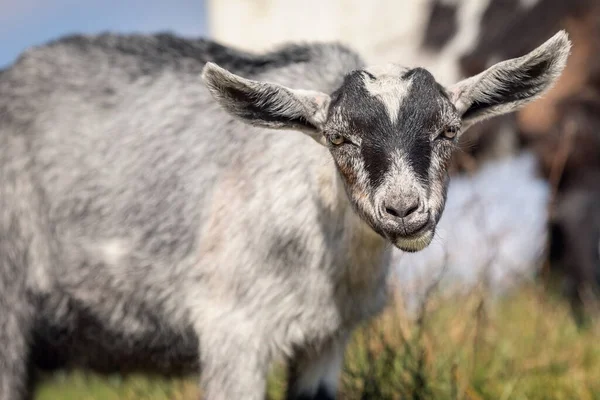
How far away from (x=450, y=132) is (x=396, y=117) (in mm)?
268

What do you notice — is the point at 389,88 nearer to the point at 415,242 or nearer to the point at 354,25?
the point at 415,242

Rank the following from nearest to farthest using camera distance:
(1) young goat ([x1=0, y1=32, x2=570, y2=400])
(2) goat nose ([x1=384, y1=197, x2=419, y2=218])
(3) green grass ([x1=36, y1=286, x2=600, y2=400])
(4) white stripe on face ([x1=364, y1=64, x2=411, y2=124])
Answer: (2) goat nose ([x1=384, y1=197, x2=419, y2=218]), (4) white stripe on face ([x1=364, y1=64, x2=411, y2=124]), (1) young goat ([x1=0, y1=32, x2=570, y2=400]), (3) green grass ([x1=36, y1=286, x2=600, y2=400])

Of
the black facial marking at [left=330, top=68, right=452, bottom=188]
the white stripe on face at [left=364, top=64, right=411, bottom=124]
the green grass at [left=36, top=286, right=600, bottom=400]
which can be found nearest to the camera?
the black facial marking at [left=330, top=68, right=452, bottom=188]

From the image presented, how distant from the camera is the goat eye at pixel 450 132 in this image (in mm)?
3654

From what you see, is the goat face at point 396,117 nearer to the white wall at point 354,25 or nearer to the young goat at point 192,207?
the young goat at point 192,207

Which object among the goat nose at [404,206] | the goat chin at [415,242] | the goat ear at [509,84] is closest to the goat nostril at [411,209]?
the goat nose at [404,206]

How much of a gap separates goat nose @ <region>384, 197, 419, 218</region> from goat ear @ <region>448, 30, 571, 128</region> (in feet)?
2.19

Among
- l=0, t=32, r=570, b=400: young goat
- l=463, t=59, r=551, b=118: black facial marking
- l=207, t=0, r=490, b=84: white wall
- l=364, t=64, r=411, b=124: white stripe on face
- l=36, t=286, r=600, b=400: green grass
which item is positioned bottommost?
l=36, t=286, r=600, b=400: green grass

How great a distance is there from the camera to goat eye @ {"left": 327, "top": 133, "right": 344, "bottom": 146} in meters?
3.67

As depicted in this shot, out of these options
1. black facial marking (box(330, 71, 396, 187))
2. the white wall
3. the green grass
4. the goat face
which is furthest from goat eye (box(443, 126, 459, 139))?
the white wall

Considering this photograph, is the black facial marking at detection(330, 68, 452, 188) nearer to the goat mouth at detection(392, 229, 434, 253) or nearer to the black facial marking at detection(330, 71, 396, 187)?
the black facial marking at detection(330, 71, 396, 187)

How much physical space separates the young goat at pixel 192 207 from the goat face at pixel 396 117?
0.01 metres

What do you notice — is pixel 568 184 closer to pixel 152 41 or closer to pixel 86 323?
pixel 152 41

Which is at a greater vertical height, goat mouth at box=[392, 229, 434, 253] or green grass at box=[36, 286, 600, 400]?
goat mouth at box=[392, 229, 434, 253]
